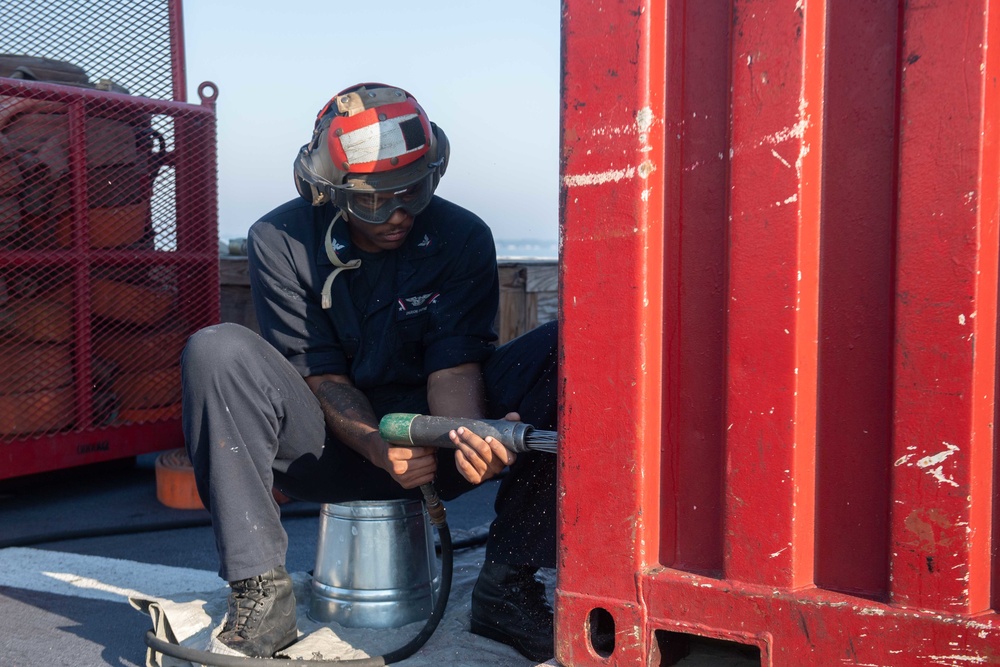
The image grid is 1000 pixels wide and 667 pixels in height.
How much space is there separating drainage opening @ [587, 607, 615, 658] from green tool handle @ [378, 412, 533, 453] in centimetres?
39

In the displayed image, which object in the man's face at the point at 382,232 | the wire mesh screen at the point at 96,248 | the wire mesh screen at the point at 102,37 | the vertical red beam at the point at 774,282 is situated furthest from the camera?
the wire mesh screen at the point at 102,37

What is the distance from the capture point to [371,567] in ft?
8.02

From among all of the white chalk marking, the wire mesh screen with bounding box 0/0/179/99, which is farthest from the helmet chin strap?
the wire mesh screen with bounding box 0/0/179/99

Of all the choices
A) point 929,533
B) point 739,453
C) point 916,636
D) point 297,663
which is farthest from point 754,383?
point 297,663

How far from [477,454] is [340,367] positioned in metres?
0.70

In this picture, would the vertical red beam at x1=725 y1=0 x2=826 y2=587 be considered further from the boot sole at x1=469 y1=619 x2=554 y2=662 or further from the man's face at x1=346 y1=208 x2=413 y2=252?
the man's face at x1=346 y1=208 x2=413 y2=252

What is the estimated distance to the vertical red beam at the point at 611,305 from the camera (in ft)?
5.10

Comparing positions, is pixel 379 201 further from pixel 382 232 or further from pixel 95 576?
pixel 95 576

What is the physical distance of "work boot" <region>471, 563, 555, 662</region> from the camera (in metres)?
2.28

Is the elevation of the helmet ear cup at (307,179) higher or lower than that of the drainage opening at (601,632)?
higher

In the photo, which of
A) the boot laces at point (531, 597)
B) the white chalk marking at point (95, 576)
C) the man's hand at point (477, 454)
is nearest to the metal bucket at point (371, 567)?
the boot laces at point (531, 597)

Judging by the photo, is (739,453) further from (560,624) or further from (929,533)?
(560,624)

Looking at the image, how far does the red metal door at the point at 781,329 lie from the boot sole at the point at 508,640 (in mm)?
573

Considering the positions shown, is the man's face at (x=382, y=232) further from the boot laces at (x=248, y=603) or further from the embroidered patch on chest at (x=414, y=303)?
the boot laces at (x=248, y=603)
